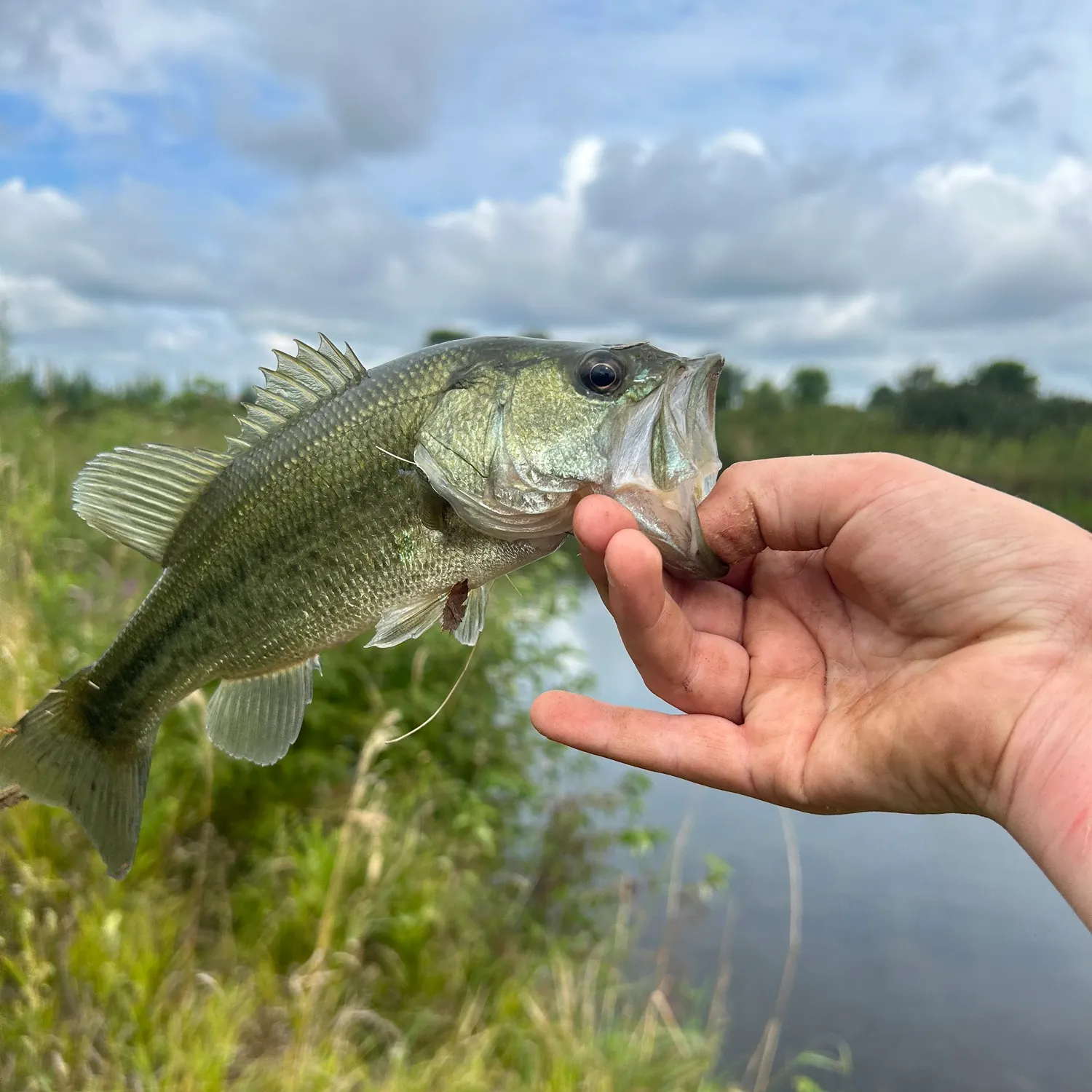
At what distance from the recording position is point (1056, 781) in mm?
1502

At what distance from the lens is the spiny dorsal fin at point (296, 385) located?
1806 millimetres

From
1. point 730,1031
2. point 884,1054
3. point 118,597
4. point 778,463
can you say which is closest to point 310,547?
point 778,463

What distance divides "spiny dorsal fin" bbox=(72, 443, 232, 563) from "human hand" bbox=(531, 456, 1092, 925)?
0.87 meters

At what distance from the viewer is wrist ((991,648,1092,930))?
1.45 m

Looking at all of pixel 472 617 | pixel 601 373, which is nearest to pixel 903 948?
pixel 472 617

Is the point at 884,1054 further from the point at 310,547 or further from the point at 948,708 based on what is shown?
the point at 310,547

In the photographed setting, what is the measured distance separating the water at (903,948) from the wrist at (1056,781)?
413 cm

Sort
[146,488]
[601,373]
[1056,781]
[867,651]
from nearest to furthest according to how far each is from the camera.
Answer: [1056,781], [601,373], [146,488], [867,651]

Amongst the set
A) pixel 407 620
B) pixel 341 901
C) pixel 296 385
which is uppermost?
pixel 296 385

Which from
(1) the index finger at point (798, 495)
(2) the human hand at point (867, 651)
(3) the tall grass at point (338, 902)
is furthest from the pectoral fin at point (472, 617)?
(3) the tall grass at point (338, 902)

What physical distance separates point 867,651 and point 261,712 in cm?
140

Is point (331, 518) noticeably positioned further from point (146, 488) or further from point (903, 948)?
point (903, 948)

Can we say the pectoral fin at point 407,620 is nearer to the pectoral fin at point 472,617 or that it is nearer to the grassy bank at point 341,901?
the pectoral fin at point 472,617

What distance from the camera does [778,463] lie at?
1.92 meters
